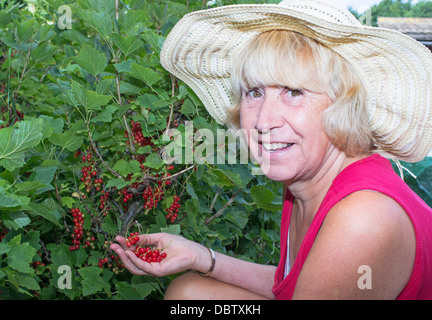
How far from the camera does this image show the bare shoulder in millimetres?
1372

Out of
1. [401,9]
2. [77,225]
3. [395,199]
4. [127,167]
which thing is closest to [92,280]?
[77,225]

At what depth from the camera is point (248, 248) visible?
2.73m

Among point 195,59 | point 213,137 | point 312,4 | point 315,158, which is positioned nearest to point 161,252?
point 213,137

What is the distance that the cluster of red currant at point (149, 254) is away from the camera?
1637 mm

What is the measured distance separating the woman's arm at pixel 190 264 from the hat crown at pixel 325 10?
89 cm

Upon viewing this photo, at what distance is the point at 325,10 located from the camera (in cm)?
161

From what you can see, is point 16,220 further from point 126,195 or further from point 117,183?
point 126,195

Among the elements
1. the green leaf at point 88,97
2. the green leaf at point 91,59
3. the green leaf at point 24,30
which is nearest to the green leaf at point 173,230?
the green leaf at point 88,97

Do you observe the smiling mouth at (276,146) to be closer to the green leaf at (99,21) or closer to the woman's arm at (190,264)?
the woman's arm at (190,264)

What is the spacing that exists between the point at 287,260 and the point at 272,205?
9.3 inches

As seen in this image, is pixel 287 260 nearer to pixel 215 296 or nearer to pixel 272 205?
pixel 272 205

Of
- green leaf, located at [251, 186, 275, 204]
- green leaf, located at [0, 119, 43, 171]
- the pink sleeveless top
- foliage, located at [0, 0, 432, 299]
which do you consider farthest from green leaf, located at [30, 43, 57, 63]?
the pink sleeveless top

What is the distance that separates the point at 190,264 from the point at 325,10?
3.22 ft

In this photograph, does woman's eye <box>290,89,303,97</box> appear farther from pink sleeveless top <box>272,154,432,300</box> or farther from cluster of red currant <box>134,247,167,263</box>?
cluster of red currant <box>134,247,167,263</box>
